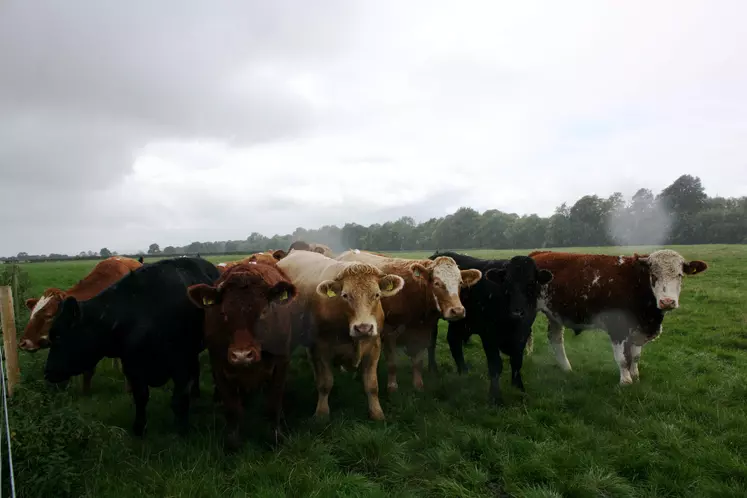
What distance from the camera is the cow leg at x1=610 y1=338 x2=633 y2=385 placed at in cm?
690

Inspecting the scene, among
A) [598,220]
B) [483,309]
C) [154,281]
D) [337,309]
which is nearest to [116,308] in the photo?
[154,281]

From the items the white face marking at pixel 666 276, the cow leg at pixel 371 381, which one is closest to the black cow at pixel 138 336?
the cow leg at pixel 371 381

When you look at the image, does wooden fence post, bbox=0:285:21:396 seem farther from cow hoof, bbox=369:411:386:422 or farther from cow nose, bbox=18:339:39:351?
cow hoof, bbox=369:411:386:422

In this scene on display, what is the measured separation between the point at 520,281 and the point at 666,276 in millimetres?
2406

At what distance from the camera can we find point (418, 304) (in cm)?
702

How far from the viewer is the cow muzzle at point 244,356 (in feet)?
14.0

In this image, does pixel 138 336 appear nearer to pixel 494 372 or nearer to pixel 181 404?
pixel 181 404

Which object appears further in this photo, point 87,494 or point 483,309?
point 483,309

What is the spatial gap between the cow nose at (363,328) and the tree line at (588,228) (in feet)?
114

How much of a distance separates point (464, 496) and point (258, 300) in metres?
2.79

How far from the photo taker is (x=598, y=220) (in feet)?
227


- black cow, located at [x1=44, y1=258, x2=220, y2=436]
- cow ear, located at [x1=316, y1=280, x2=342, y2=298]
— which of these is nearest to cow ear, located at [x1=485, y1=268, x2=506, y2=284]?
cow ear, located at [x1=316, y1=280, x2=342, y2=298]

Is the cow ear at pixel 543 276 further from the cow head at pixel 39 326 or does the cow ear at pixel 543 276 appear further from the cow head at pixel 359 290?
the cow head at pixel 39 326

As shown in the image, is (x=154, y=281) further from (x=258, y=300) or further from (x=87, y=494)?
(x=87, y=494)
